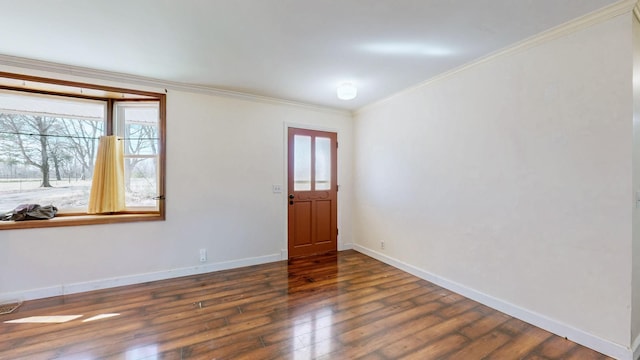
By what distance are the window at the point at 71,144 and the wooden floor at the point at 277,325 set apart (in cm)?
108

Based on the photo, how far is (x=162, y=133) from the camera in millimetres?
3424

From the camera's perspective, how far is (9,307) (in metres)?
2.64

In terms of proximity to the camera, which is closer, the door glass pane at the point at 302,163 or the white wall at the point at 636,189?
the white wall at the point at 636,189

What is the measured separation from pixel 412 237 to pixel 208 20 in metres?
3.37

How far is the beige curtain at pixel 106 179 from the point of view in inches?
126

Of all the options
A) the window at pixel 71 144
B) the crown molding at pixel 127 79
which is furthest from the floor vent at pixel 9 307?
the crown molding at pixel 127 79

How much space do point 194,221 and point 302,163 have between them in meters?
1.84

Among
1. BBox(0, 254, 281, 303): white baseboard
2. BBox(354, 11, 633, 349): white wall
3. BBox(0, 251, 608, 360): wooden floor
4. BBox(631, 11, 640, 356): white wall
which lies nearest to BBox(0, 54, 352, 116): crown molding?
BBox(354, 11, 633, 349): white wall

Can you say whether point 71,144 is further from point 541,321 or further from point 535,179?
point 541,321

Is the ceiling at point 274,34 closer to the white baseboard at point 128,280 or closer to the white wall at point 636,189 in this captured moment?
the white wall at point 636,189

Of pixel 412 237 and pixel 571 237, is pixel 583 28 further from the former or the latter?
pixel 412 237

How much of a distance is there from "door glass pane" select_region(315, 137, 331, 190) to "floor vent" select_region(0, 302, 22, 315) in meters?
3.70

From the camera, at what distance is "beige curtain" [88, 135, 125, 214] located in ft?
10.5

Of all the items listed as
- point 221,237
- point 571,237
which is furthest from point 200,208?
point 571,237
